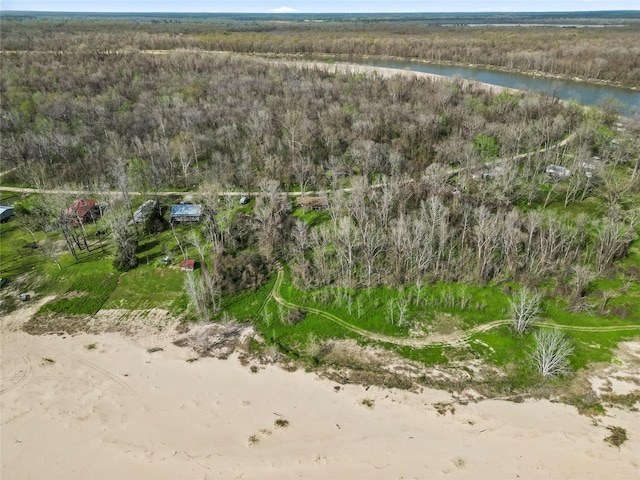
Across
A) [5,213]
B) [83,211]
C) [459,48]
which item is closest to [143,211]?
[83,211]

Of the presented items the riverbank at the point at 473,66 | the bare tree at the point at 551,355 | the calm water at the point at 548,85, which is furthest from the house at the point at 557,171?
the riverbank at the point at 473,66

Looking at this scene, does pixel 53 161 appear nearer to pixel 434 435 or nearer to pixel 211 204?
pixel 211 204

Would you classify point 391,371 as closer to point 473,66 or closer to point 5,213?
point 5,213

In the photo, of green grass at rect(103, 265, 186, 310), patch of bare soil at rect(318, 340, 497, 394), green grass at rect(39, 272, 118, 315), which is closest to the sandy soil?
patch of bare soil at rect(318, 340, 497, 394)

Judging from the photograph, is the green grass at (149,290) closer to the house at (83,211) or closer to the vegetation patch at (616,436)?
the house at (83,211)

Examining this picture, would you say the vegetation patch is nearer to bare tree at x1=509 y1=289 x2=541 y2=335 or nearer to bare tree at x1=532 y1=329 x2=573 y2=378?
bare tree at x1=532 y1=329 x2=573 y2=378
